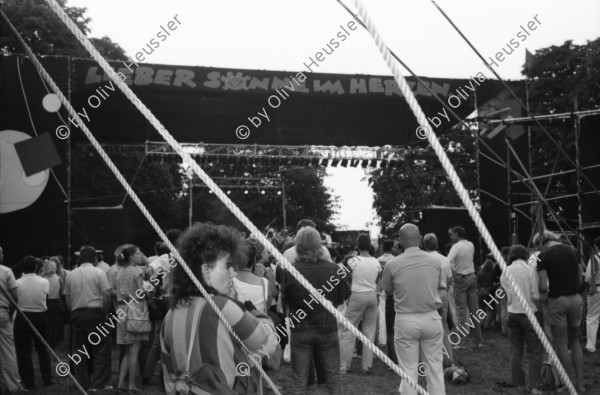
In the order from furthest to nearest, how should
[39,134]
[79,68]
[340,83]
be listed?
[340,83] → [79,68] → [39,134]

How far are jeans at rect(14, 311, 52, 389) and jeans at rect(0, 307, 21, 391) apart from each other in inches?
11.6

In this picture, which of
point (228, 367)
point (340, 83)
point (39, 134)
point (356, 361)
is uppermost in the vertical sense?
point (340, 83)

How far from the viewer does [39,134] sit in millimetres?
13516

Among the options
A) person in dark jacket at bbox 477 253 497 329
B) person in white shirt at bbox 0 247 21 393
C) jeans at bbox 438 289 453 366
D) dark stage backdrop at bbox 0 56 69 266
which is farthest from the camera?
dark stage backdrop at bbox 0 56 69 266

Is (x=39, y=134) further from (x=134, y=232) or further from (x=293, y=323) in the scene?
(x=134, y=232)

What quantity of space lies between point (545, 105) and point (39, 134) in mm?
15296

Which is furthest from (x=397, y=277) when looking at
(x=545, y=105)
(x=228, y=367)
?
(x=545, y=105)

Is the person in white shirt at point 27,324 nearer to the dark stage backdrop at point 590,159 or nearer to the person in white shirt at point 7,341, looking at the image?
the person in white shirt at point 7,341

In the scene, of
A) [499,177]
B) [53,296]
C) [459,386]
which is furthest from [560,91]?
[53,296]

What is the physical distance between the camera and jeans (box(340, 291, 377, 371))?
8367mm

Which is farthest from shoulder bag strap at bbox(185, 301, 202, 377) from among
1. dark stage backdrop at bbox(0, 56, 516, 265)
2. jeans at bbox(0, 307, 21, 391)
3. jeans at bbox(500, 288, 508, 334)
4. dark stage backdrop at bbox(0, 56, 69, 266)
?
dark stage backdrop at bbox(0, 56, 69, 266)

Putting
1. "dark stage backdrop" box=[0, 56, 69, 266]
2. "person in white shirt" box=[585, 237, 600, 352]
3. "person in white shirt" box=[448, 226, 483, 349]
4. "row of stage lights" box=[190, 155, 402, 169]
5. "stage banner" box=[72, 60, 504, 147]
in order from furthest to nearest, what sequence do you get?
"row of stage lights" box=[190, 155, 402, 169], "stage banner" box=[72, 60, 504, 147], "dark stage backdrop" box=[0, 56, 69, 266], "person in white shirt" box=[448, 226, 483, 349], "person in white shirt" box=[585, 237, 600, 352]

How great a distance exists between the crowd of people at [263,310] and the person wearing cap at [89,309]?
12 mm

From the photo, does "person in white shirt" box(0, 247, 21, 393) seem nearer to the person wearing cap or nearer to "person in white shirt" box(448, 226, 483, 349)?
the person wearing cap
